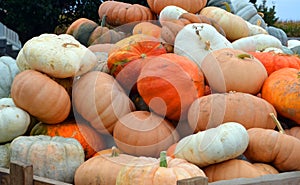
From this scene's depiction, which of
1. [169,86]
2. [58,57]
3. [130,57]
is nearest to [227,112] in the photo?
[169,86]

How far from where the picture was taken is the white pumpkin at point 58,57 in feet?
9.23

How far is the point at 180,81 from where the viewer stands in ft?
8.95

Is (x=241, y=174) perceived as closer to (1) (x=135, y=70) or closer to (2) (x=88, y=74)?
(1) (x=135, y=70)

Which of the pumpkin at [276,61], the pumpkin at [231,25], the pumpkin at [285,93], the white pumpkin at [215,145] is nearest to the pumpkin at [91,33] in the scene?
the pumpkin at [231,25]

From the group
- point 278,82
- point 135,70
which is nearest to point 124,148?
point 135,70

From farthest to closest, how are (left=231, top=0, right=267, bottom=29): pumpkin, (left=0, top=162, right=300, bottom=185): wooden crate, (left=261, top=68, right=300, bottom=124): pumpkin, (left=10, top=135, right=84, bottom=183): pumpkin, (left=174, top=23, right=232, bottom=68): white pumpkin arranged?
(left=231, top=0, right=267, bottom=29): pumpkin → (left=174, top=23, right=232, bottom=68): white pumpkin → (left=261, top=68, right=300, bottom=124): pumpkin → (left=10, top=135, right=84, bottom=183): pumpkin → (left=0, top=162, right=300, bottom=185): wooden crate

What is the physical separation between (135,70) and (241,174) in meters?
0.86

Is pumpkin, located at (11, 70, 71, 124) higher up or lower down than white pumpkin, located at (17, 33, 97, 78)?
lower down

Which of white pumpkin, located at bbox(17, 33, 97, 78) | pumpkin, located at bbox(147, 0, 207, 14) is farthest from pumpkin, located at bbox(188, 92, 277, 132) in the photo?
pumpkin, located at bbox(147, 0, 207, 14)

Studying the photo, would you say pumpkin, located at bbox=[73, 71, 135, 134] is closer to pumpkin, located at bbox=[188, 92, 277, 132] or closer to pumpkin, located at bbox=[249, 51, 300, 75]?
pumpkin, located at bbox=[188, 92, 277, 132]

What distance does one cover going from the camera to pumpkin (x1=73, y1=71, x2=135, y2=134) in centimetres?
281

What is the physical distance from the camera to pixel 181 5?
164 inches

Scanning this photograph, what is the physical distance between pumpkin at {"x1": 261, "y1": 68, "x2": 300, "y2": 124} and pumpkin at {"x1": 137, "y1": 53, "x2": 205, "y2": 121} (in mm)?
398

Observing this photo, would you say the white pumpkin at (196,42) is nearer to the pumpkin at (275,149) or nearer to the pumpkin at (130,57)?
the pumpkin at (130,57)
